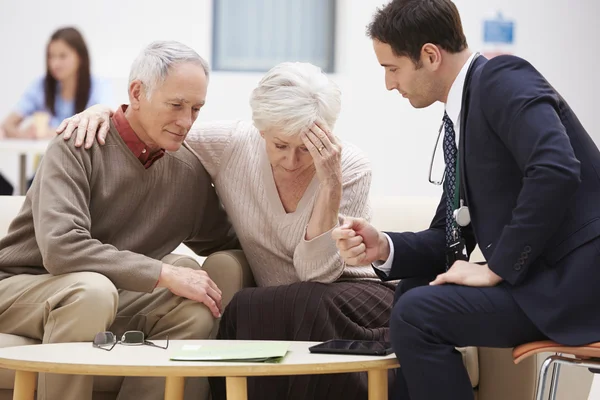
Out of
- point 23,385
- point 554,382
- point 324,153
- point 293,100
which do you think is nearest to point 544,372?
point 554,382

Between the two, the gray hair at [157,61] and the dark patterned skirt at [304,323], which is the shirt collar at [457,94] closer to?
the dark patterned skirt at [304,323]

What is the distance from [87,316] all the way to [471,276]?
3.23 feet

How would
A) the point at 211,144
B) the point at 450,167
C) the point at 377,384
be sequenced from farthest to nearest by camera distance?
the point at 211,144 < the point at 450,167 < the point at 377,384

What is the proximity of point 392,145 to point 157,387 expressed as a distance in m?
4.58

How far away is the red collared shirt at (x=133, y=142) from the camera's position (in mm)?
2594

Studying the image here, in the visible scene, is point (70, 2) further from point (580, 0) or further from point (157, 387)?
point (157, 387)

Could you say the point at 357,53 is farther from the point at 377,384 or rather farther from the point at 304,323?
the point at 377,384

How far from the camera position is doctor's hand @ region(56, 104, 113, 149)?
2.51 meters

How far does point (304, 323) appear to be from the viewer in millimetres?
2365

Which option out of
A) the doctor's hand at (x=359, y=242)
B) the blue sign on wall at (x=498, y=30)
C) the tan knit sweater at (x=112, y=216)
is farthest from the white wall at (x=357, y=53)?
the doctor's hand at (x=359, y=242)

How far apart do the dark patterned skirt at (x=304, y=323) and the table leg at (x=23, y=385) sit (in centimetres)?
60

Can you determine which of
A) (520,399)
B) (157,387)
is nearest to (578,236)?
(520,399)

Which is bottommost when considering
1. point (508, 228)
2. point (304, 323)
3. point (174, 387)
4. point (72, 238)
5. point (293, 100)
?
point (174, 387)

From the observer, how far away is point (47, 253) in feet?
7.70
